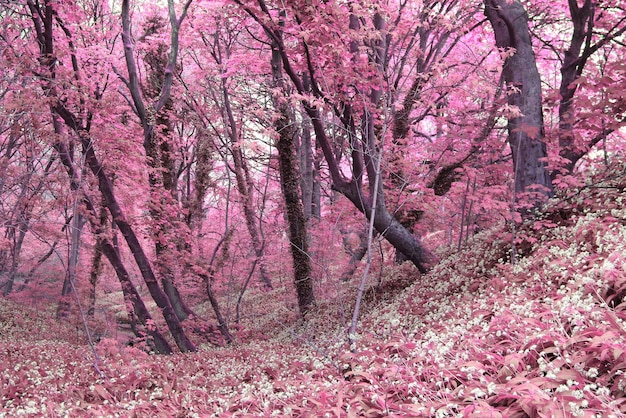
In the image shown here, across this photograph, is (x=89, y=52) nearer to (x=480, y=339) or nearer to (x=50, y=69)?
(x=50, y=69)

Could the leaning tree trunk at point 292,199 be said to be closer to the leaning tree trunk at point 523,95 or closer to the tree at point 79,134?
the tree at point 79,134

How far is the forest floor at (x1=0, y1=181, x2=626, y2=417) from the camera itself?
3.04m

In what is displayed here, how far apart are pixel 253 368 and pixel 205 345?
5.18m

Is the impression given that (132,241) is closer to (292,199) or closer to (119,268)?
(119,268)

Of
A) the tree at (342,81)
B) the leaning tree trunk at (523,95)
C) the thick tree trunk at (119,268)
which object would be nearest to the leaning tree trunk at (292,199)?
the tree at (342,81)

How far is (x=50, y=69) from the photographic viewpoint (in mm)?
8602

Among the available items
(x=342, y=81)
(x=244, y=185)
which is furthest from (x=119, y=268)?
(x=244, y=185)

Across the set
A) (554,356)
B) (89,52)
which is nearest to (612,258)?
(554,356)

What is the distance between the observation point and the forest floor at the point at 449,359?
9.96 ft

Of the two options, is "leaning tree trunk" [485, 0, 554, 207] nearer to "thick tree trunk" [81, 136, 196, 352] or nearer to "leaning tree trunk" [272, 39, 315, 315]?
"leaning tree trunk" [272, 39, 315, 315]

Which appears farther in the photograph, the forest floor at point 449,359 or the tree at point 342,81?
the tree at point 342,81

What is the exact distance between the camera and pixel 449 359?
411cm

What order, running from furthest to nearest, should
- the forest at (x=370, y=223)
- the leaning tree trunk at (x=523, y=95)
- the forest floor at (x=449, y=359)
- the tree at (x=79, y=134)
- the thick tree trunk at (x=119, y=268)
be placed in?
the thick tree trunk at (x=119, y=268) → the tree at (x=79, y=134) → the leaning tree trunk at (x=523, y=95) → the forest at (x=370, y=223) → the forest floor at (x=449, y=359)

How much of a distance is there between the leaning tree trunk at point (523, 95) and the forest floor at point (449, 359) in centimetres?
75
